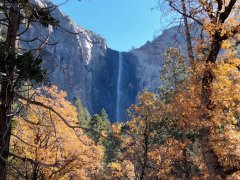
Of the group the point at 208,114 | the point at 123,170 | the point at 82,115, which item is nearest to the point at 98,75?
the point at 82,115

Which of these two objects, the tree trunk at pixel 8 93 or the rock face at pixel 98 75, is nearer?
the tree trunk at pixel 8 93

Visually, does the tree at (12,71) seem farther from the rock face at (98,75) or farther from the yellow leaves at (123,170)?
the rock face at (98,75)

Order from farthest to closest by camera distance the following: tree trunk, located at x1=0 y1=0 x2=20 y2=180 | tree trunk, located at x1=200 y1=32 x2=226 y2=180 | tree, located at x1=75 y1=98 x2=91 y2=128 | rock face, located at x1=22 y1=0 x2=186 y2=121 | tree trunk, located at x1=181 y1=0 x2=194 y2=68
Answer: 1. rock face, located at x1=22 y1=0 x2=186 y2=121
2. tree, located at x1=75 y1=98 x2=91 y2=128
3. tree trunk, located at x1=181 y1=0 x2=194 y2=68
4. tree trunk, located at x1=200 y1=32 x2=226 y2=180
5. tree trunk, located at x1=0 y1=0 x2=20 y2=180

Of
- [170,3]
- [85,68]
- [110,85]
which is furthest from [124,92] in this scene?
[170,3]

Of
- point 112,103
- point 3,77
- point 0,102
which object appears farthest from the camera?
point 112,103

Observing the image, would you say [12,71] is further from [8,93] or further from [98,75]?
[98,75]

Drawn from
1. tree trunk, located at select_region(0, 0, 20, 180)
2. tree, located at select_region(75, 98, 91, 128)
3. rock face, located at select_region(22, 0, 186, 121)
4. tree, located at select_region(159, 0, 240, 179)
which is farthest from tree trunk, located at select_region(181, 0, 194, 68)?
rock face, located at select_region(22, 0, 186, 121)

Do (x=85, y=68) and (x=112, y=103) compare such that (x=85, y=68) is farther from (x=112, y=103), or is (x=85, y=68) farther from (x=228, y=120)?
(x=228, y=120)

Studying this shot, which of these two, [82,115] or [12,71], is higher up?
[82,115]

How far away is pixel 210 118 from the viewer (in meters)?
9.14

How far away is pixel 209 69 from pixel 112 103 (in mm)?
86902

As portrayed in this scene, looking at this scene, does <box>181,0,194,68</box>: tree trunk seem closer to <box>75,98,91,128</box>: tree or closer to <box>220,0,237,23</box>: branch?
<box>220,0,237,23</box>: branch

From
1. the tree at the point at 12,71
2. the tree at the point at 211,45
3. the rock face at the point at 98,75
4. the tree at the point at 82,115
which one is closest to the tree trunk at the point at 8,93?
the tree at the point at 12,71

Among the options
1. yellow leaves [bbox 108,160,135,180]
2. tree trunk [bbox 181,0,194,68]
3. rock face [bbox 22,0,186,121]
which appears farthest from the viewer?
rock face [bbox 22,0,186,121]
